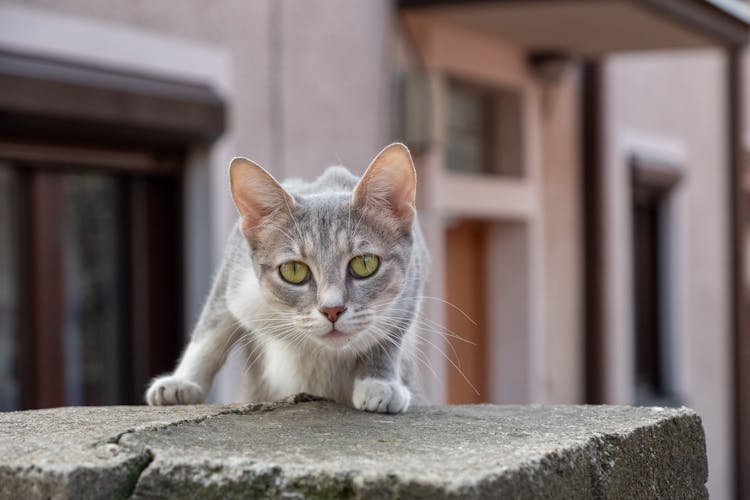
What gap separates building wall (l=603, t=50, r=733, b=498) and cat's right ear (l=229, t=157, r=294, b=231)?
668cm

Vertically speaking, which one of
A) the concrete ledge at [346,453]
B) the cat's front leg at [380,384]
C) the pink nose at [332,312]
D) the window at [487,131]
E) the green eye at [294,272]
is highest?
the window at [487,131]

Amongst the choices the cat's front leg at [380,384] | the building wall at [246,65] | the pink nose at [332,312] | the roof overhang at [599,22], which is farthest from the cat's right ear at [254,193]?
the roof overhang at [599,22]

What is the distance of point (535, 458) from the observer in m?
1.98

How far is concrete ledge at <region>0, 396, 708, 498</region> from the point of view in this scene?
185 centimetres

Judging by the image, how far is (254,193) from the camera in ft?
8.96

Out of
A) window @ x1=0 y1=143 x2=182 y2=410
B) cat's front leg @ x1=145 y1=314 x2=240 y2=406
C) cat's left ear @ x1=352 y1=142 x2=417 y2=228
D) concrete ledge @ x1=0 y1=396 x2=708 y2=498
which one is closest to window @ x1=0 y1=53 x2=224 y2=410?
window @ x1=0 y1=143 x2=182 y2=410

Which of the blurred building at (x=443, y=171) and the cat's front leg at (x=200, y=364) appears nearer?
the cat's front leg at (x=200, y=364)

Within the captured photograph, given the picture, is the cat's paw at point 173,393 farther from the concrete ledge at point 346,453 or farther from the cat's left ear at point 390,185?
the cat's left ear at point 390,185

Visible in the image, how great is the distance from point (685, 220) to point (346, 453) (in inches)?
361

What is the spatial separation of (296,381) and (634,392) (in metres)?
7.57

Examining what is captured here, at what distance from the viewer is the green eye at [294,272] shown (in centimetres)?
268

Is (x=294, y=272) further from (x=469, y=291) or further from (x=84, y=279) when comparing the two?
(x=469, y=291)

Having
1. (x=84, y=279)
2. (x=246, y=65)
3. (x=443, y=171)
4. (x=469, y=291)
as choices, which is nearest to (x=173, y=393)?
(x=84, y=279)

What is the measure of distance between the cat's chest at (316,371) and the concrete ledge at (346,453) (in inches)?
7.5
